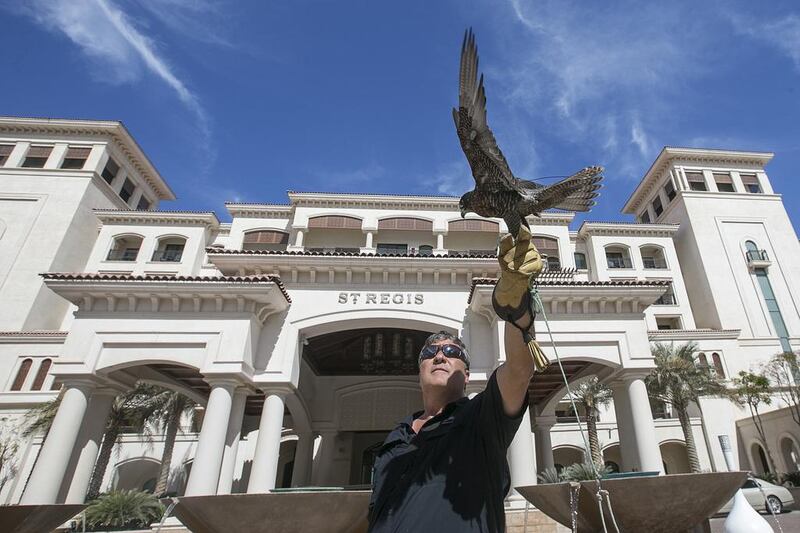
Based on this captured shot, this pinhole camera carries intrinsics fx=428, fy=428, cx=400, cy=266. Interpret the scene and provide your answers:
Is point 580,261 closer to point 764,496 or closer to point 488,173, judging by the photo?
point 764,496

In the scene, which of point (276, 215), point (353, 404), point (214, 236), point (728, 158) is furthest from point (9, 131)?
point (728, 158)

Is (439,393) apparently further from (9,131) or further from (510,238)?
(9,131)

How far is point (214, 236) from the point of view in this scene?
122ft

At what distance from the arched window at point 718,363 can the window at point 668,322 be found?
432 cm

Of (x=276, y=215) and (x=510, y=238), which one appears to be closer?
(x=510, y=238)

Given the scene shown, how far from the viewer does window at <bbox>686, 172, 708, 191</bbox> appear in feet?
130

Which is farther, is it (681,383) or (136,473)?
(136,473)

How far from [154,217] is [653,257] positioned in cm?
4258

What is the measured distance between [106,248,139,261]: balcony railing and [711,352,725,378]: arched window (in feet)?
143

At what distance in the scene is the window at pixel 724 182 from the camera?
40.2m

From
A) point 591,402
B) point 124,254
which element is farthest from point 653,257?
point 124,254

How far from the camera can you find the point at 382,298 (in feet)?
43.0

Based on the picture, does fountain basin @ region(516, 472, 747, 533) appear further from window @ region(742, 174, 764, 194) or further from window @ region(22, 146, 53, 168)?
window @ region(742, 174, 764, 194)

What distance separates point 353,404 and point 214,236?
83.5 feet
